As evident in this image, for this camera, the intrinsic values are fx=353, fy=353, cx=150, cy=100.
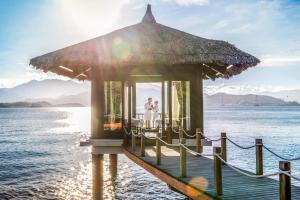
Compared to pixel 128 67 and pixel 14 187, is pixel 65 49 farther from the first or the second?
pixel 14 187

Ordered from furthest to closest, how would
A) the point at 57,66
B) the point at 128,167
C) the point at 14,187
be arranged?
the point at 128,167, the point at 14,187, the point at 57,66

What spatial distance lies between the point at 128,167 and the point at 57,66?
1608 cm

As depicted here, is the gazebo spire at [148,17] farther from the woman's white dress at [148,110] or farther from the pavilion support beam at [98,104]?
the woman's white dress at [148,110]

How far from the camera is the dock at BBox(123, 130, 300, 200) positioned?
6180mm

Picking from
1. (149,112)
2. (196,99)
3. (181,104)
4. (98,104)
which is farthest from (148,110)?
(98,104)

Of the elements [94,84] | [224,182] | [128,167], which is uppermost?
[94,84]

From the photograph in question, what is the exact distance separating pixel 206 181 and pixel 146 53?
583 centimetres

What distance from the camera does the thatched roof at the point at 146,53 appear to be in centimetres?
1170

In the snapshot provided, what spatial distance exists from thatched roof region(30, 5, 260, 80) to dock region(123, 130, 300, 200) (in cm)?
329

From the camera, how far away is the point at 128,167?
26.8m

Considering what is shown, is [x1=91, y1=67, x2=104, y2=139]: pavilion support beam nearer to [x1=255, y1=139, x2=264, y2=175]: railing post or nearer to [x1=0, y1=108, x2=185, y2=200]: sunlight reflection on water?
[x1=0, y1=108, x2=185, y2=200]: sunlight reflection on water

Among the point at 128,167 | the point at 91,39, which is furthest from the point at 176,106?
the point at 128,167

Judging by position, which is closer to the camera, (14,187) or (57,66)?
(57,66)

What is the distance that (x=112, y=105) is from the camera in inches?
497
